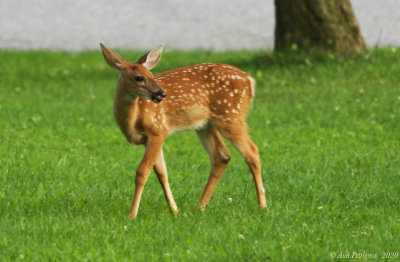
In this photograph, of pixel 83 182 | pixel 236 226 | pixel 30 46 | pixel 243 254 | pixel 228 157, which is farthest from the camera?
pixel 30 46

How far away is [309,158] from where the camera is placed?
951cm

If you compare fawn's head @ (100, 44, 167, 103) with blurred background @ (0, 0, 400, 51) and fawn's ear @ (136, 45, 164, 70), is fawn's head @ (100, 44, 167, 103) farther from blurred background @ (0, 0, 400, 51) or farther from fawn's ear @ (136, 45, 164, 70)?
blurred background @ (0, 0, 400, 51)

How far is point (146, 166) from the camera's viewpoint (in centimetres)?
679

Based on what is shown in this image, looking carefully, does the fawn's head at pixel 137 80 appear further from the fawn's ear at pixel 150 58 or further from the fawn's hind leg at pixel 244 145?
the fawn's hind leg at pixel 244 145

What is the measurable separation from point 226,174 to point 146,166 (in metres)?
2.14

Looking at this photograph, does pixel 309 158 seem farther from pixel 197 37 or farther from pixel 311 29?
pixel 197 37

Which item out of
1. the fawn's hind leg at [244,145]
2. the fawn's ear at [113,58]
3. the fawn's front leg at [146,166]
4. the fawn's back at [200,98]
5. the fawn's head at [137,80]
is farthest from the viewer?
the fawn's hind leg at [244,145]

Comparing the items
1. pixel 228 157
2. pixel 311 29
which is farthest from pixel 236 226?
pixel 311 29

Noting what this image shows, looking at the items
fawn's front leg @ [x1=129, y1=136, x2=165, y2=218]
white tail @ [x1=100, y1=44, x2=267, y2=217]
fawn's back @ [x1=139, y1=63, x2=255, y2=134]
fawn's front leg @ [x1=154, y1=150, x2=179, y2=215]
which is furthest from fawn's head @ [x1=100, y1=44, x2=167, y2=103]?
fawn's front leg @ [x1=154, y1=150, x2=179, y2=215]

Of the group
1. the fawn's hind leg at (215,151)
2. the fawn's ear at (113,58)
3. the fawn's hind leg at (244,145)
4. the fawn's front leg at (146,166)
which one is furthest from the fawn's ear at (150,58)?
the fawn's hind leg at (215,151)

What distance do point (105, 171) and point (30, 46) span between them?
36.1 ft

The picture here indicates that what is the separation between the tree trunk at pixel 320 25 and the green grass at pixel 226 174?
32cm

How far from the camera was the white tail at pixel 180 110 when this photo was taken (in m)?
6.62

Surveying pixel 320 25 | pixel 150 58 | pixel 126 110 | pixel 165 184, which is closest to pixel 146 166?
pixel 165 184
